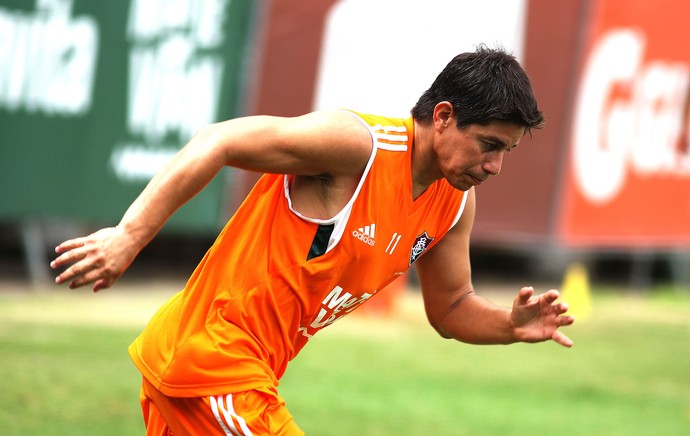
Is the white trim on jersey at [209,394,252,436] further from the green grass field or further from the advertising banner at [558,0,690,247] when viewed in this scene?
the advertising banner at [558,0,690,247]

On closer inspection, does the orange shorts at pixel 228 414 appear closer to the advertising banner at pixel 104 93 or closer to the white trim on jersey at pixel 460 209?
the white trim on jersey at pixel 460 209

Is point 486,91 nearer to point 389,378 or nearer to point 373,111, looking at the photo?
point 389,378

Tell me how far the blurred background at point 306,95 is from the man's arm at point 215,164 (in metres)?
7.86

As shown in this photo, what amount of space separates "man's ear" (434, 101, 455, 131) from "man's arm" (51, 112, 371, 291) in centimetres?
28

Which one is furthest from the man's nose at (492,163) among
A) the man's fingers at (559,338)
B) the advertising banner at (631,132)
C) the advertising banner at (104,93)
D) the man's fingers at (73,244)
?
the advertising banner at (631,132)

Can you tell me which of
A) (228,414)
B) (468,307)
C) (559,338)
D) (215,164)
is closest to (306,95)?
(468,307)

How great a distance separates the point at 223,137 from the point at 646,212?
1240 cm

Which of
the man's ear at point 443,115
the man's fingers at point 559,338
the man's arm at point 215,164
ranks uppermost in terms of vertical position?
the man's ear at point 443,115

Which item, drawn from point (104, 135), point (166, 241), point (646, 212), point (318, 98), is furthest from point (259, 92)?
point (646, 212)

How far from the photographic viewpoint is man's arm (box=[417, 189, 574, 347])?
4.62 m

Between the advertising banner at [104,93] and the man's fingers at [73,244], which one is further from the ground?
the man's fingers at [73,244]

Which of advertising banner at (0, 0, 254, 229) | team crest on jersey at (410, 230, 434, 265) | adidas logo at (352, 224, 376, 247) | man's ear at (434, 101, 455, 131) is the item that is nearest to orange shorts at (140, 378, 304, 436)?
adidas logo at (352, 224, 376, 247)

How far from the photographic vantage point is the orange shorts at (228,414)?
4020 mm

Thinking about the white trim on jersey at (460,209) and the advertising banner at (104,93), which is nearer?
the white trim on jersey at (460,209)
